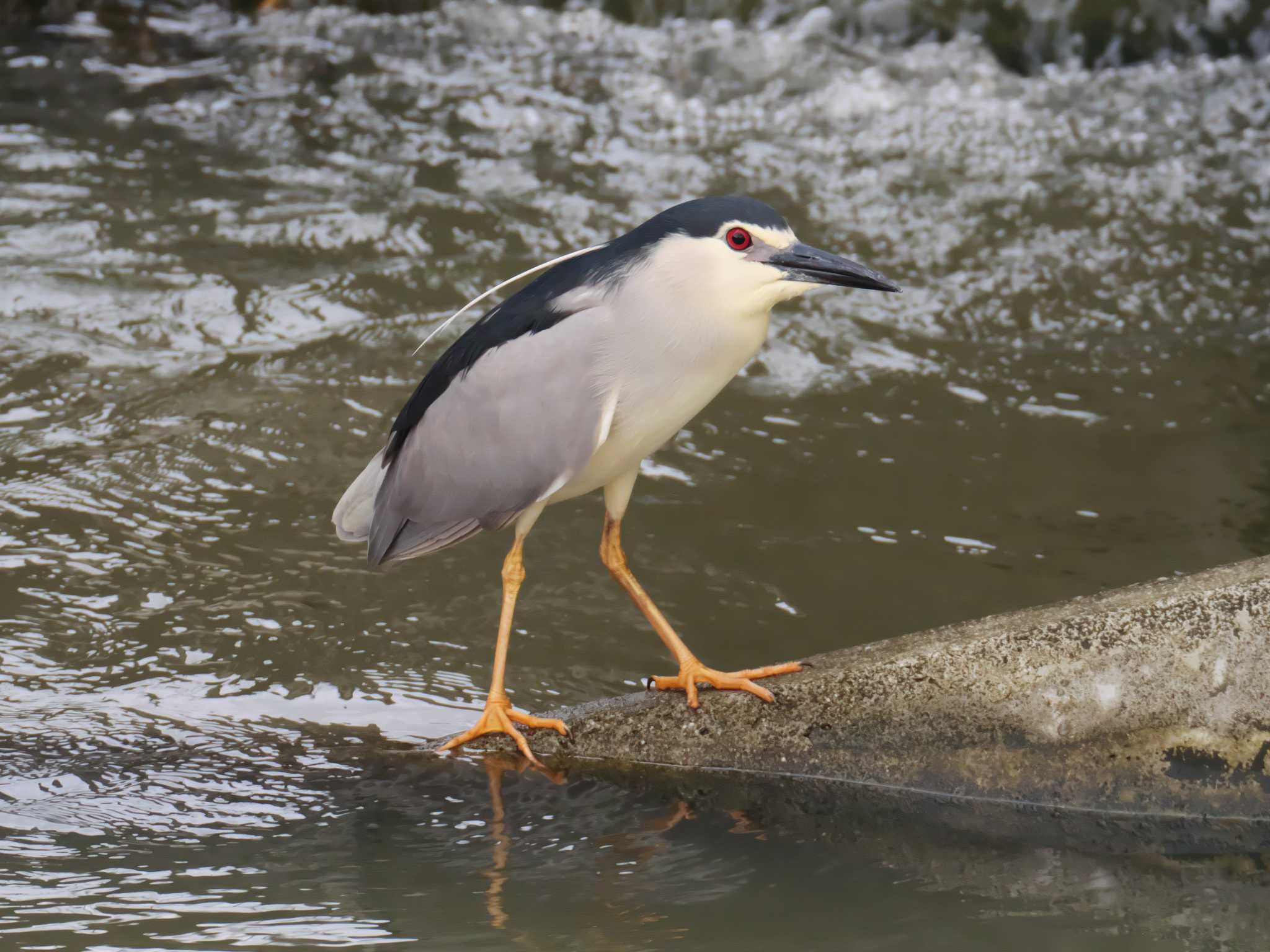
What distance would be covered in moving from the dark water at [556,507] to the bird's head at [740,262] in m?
1.10

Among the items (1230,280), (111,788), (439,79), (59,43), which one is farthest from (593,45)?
(111,788)

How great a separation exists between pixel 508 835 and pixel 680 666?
65 cm

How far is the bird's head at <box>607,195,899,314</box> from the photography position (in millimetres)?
3156

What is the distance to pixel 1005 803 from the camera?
3.10m

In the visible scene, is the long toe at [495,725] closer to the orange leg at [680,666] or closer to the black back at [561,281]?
the orange leg at [680,666]

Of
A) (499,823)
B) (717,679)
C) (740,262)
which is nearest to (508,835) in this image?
(499,823)

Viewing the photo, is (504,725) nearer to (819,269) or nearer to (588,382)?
(588,382)

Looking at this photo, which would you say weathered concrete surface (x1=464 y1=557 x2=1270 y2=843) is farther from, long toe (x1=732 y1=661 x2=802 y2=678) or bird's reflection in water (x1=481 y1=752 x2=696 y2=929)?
bird's reflection in water (x1=481 y1=752 x2=696 y2=929)

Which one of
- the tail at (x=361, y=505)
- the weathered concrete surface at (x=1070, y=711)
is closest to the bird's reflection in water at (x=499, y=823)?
the weathered concrete surface at (x=1070, y=711)

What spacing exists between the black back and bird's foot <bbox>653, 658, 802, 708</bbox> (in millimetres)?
869

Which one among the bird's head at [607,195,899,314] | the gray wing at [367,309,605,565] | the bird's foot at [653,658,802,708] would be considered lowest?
the bird's foot at [653,658,802,708]

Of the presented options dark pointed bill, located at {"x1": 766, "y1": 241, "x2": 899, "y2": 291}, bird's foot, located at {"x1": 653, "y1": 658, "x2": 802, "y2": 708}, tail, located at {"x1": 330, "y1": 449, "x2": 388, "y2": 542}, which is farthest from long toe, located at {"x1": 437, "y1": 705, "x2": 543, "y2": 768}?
dark pointed bill, located at {"x1": 766, "y1": 241, "x2": 899, "y2": 291}

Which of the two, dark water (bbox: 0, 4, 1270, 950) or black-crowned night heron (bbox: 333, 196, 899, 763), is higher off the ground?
black-crowned night heron (bbox: 333, 196, 899, 763)

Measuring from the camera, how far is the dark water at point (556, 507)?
2.84 metres
